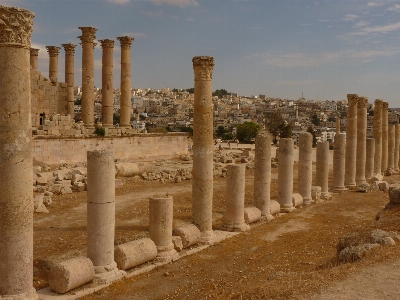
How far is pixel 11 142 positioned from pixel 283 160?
483 inches

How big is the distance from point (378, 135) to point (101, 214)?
23.8 meters

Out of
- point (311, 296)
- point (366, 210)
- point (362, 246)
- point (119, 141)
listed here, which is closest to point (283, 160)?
point (366, 210)

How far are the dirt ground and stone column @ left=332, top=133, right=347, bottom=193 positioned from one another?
2696mm

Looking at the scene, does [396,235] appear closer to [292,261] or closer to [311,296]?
[292,261]

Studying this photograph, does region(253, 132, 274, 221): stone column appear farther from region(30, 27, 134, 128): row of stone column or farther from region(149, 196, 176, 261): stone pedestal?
region(30, 27, 134, 128): row of stone column

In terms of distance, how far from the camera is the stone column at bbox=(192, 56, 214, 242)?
13703mm

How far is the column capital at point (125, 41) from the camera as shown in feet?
111

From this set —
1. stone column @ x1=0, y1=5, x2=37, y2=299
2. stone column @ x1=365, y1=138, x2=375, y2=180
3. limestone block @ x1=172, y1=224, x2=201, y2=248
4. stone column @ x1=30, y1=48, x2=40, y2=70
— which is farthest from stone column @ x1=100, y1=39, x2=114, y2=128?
stone column @ x1=0, y1=5, x2=37, y2=299

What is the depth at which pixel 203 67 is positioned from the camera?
1369 cm

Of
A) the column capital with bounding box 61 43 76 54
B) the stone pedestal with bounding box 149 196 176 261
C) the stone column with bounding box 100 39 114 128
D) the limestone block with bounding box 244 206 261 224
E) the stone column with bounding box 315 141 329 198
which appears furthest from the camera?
the column capital with bounding box 61 43 76 54

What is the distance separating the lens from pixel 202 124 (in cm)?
1377

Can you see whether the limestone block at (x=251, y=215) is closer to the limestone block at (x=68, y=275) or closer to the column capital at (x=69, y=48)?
the limestone block at (x=68, y=275)

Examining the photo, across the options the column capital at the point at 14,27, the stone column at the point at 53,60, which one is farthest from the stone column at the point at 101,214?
the stone column at the point at 53,60

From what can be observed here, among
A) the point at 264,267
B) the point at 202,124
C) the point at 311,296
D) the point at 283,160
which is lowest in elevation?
the point at 264,267
